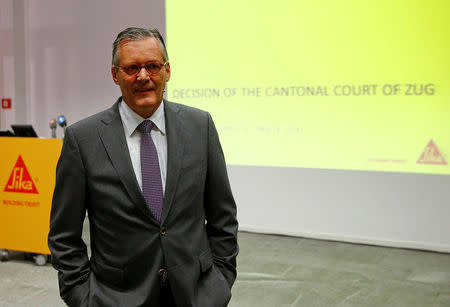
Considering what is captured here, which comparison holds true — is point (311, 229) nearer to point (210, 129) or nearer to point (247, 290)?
point (247, 290)

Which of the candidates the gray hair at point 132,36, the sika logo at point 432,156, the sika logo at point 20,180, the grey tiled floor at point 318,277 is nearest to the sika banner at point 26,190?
the sika logo at point 20,180

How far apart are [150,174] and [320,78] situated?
3771 mm

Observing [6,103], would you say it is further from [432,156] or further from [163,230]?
[163,230]

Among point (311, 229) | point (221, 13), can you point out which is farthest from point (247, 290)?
point (221, 13)

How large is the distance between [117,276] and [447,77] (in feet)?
12.8

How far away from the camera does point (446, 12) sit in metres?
4.42

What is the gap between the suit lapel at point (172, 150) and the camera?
138 centimetres

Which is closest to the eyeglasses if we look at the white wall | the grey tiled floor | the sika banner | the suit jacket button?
the suit jacket button

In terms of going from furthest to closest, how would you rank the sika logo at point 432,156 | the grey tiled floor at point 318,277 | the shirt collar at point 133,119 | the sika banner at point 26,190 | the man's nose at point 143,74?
the sika logo at point 432,156
the sika banner at point 26,190
the grey tiled floor at point 318,277
the shirt collar at point 133,119
the man's nose at point 143,74

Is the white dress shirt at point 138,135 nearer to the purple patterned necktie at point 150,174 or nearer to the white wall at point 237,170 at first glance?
the purple patterned necktie at point 150,174

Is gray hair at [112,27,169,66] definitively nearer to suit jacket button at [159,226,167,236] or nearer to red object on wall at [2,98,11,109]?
suit jacket button at [159,226,167,236]

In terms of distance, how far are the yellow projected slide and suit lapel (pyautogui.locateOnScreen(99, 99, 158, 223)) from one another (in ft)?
12.2

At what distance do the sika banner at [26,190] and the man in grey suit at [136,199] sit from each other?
2.82 meters

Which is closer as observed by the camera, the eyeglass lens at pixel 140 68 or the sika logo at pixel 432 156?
the eyeglass lens at pixel 140 68
